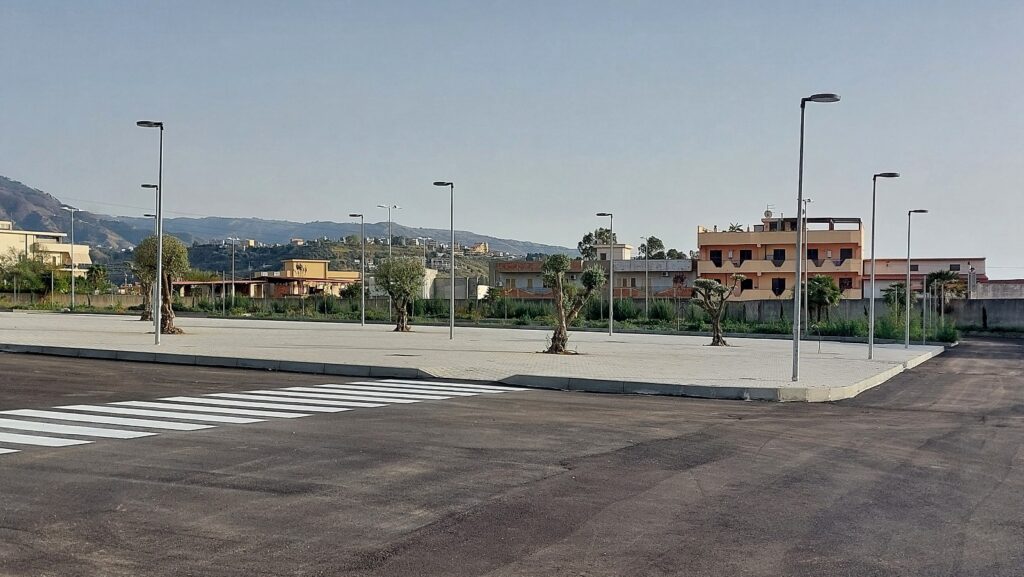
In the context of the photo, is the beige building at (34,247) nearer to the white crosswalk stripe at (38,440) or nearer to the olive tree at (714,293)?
the olive tree at (714,293)

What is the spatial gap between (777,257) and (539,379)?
6379 centimetres

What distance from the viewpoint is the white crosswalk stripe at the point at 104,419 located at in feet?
40.5

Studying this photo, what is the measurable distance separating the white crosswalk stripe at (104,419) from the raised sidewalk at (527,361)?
27.4 feet

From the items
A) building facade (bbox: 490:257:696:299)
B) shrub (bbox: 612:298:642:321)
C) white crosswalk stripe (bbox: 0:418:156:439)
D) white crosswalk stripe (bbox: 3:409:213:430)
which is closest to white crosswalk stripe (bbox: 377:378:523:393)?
white crosswalk stripe (bbox: 3:409:213:430)

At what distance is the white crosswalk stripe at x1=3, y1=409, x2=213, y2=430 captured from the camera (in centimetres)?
1234

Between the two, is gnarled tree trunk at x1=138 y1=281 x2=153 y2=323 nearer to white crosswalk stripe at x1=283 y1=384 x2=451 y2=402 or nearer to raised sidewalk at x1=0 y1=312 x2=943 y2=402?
raised sidewalk at x1=0 y1=312 x2=943 y2=402

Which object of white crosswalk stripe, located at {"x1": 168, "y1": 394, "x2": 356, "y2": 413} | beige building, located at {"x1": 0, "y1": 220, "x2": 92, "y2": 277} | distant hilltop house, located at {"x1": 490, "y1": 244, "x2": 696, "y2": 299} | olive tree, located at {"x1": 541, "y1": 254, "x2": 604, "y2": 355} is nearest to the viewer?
white crosswalk stripe, located at {"x1": 168, "y1": 394, "x2": 356, "y2": 413}

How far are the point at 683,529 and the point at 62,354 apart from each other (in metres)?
22.0

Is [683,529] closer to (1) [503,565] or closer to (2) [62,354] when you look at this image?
(1) [503,565]

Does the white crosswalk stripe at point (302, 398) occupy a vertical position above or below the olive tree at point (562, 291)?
below

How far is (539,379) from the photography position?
1984cm

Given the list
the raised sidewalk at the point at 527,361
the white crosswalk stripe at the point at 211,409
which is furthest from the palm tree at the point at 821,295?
the white crosswalk stripe at the point at 211,409

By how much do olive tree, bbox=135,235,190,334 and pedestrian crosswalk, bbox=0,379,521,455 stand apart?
18.8 meters

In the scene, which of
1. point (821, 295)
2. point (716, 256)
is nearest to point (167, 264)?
point (821, 295)
